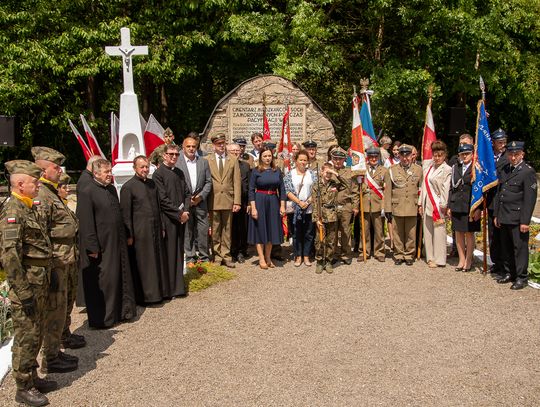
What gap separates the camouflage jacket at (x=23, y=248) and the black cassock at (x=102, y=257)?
1.48 meters

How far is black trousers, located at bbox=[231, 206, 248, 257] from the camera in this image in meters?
9.20

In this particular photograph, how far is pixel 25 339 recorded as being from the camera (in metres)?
4.29

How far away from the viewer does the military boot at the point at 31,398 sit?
436cm

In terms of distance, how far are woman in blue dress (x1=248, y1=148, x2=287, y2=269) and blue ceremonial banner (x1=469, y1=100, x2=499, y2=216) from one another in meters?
2.72

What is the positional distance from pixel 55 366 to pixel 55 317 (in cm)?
44

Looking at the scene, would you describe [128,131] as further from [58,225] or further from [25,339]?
[25,339]

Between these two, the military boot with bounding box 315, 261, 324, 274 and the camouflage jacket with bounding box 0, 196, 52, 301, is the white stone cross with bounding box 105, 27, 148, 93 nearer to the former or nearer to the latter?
the military boot with bounding box 315, 261, 324, 274

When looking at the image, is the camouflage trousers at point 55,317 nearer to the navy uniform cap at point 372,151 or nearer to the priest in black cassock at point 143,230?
the priest in black cassock at point 143,230

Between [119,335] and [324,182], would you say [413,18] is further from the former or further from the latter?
[119,335]

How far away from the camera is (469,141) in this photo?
8.77 m

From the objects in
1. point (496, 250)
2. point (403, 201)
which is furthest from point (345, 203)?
point (496, 250)

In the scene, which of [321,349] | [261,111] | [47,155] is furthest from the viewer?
[261,111]

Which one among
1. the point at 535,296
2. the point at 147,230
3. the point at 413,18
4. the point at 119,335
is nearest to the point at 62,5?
the point at 413,18

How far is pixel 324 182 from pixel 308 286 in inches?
66.4
